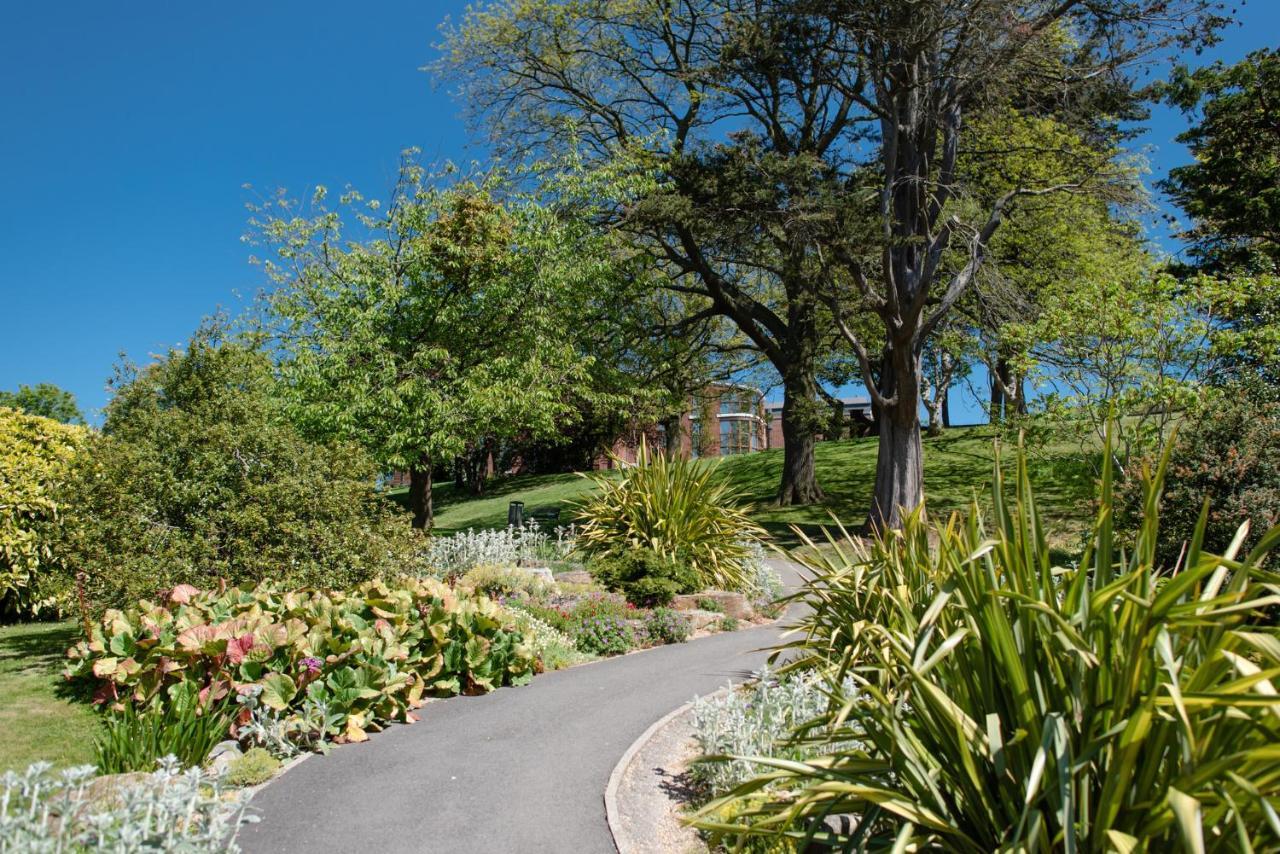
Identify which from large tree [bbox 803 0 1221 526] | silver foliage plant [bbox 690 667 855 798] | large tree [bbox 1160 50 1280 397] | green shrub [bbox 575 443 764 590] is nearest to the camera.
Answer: silver foliage plant [bbox 690 667 855 798]

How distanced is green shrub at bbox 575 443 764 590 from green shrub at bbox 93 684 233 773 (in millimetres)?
6600

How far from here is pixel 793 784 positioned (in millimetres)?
4094

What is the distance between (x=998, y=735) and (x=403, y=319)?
15187mm

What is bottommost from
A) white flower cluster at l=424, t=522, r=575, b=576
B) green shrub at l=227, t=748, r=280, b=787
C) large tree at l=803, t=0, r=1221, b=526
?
green shrub at l=227, t=748, r=280, b=787

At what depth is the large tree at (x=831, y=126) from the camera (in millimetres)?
15820

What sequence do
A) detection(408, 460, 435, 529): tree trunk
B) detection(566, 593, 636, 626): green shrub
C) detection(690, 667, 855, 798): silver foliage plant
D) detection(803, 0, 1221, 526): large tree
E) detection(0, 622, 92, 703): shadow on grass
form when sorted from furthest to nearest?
detection(408, 460, 435, 529): tree trunk < detection(803, 0, 1221, 526): large tree < detection(566, 593, 636, 626): green shrub < detection(0, 622, 92, 703): shadow on grass < detection(690, 667, 855, 798): silver foliage plant

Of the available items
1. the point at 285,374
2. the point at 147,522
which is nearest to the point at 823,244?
the point at 285,374

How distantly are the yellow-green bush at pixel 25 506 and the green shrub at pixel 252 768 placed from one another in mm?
7502

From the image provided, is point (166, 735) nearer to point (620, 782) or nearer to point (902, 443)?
point (620, 782)

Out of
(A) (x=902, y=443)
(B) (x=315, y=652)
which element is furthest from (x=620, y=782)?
(A) (x=902, y=443)

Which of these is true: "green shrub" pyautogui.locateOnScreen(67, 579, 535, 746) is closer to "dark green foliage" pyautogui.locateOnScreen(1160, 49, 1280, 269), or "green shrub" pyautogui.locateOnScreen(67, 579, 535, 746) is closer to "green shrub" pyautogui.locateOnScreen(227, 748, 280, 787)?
"green shrub" pyautogui.locateOnScreen(227, 748, 280, 787)

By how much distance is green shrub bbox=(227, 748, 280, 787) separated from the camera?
568cm

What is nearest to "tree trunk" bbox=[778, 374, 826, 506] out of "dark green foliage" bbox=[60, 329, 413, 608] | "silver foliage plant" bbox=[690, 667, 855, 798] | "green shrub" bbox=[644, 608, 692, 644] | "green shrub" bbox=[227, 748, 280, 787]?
"green shrub" bbox=[644, 608, 692, 644]

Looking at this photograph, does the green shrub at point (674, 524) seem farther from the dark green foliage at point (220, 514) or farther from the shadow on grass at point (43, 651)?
the shadow on grass at point (43, 651)
